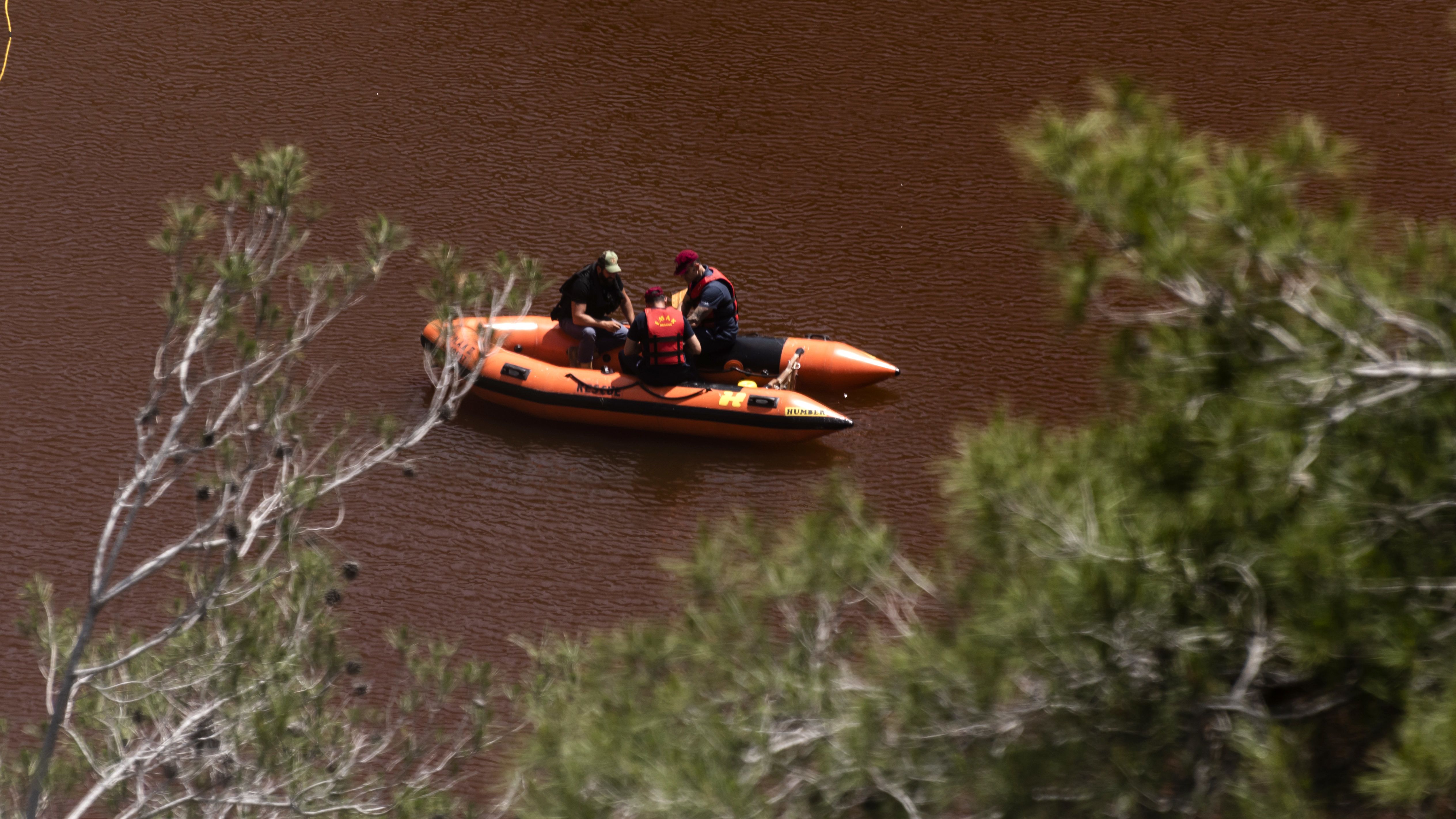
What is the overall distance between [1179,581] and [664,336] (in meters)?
5.45

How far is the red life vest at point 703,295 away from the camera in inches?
327

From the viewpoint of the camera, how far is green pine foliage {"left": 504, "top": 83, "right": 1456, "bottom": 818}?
2.58 meters

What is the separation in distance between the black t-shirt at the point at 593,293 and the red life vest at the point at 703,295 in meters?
0.41

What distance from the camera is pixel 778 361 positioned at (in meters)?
8.39

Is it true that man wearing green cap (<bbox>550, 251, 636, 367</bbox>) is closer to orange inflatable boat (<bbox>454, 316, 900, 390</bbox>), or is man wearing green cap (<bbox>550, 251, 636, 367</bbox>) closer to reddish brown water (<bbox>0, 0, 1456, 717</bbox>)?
orange inflatable boat (<bbox>454, 316, 900, 390</bbox>)

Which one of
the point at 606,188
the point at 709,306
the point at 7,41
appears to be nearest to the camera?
the point at 709,306

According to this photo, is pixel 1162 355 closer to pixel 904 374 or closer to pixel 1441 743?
pixel 1441 743

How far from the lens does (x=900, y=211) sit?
1002 centimetres

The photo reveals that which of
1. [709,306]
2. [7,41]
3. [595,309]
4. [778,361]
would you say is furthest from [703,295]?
[7,41]

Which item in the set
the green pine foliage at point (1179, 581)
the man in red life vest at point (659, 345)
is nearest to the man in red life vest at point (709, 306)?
→ the man in red life vest at point (659, 345)

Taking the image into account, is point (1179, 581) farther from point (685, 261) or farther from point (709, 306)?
point (685, 261)

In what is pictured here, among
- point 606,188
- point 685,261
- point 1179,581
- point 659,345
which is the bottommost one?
point 1179,581

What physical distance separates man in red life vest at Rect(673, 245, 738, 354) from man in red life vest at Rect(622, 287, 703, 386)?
0.18 meters

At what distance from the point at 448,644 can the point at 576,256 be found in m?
3.77
